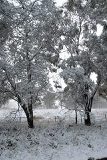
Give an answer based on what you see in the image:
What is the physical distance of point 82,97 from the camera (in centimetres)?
3119

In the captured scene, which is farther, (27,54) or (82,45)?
(82,45)

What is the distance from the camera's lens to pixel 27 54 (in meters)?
27.0

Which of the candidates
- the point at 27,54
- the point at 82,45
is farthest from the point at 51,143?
the point at 82,45

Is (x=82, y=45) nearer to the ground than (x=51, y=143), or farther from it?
farther from it

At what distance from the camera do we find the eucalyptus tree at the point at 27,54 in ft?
76.8

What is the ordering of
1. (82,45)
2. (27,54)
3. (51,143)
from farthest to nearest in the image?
(82,45) < (27,54) < (51,143)

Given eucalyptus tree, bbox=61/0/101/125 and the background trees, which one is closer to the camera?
the background trees

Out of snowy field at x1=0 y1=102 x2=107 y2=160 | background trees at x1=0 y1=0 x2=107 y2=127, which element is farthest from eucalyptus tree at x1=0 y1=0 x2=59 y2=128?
snowy field at x1=0 y1=102 x2=107 y2=160

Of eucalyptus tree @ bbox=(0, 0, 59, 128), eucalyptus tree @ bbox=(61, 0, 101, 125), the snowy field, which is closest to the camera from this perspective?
the snowy field

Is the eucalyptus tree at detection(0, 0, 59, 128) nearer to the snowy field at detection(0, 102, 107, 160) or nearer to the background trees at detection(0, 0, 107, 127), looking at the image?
the background trees at detection(0, 0, 107, 127)

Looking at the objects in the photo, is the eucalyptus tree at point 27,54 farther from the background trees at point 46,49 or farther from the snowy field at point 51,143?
the snowy field at point 51,143

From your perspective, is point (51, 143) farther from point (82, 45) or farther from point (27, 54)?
point (82, 45)

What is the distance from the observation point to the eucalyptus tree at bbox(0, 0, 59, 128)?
23.4 m

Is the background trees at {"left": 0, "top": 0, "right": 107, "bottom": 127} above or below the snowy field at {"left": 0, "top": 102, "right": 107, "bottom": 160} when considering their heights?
above
